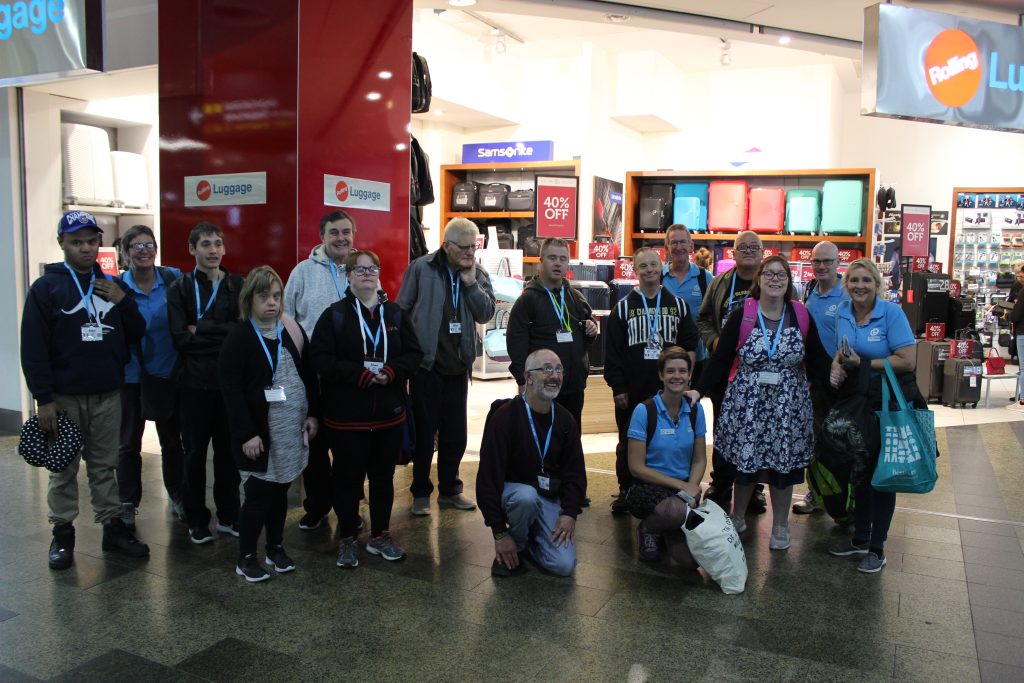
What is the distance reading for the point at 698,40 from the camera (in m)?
12.0

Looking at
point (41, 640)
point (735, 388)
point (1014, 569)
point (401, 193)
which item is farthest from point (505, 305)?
point (41, 640)

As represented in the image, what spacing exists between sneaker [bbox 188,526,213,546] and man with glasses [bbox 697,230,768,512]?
2646 millimetres

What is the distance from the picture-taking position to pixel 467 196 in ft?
37.8

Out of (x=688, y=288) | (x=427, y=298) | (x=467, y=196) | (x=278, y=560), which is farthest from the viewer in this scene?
(x=467, y=196)

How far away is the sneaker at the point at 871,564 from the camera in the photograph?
3852 millimetres

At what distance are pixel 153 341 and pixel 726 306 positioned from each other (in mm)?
3045

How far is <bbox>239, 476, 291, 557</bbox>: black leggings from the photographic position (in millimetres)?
3494

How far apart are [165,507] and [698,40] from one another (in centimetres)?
1027

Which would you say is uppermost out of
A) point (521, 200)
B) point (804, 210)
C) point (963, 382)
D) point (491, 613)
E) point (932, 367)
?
point (521, 200)

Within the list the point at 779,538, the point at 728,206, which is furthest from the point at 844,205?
the point at 779,538

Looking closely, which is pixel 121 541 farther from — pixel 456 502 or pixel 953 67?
pixel 953 67

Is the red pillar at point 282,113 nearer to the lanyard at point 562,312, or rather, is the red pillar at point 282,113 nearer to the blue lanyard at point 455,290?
the blue lanyard at point 455,290

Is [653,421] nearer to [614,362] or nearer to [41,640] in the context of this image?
[614,362]

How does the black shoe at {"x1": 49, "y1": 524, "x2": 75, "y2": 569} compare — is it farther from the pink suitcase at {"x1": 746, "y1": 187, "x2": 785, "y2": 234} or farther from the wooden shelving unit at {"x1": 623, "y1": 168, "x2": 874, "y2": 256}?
the pink suitcase at {"x1": 746, "y1": 187, "x2": 785, "y2": 234}
